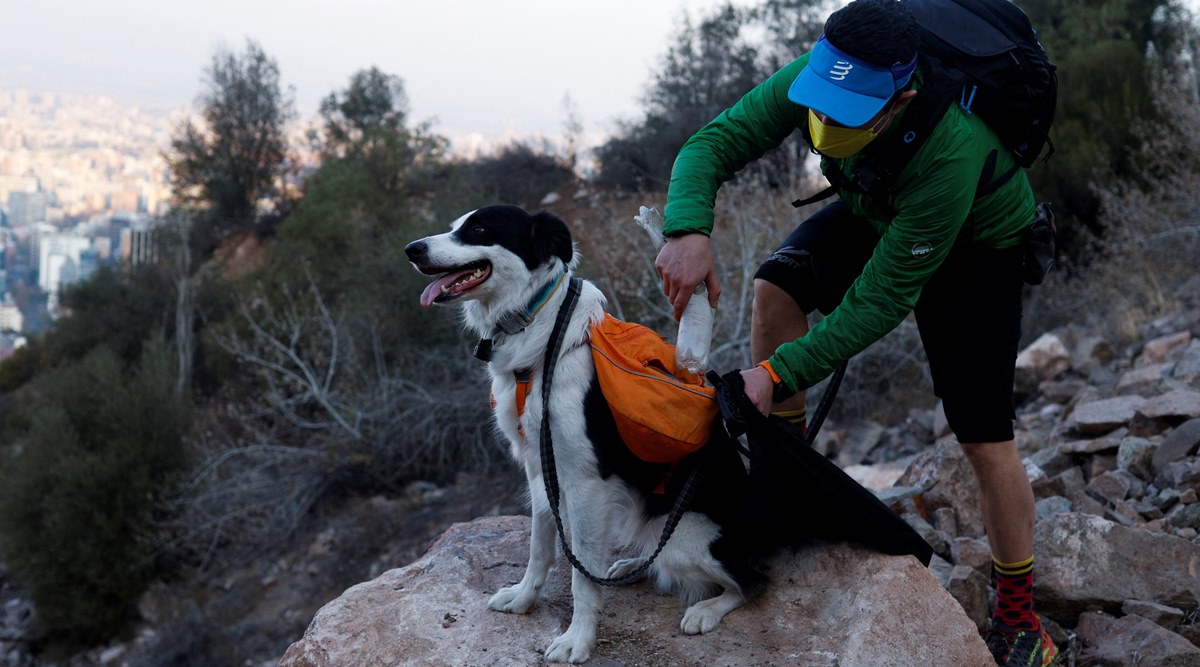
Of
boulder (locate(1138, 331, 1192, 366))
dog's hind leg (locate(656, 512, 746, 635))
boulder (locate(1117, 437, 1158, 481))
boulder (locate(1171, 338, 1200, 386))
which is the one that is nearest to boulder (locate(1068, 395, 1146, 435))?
boulder (locate(1117, 437, 1158, 481))

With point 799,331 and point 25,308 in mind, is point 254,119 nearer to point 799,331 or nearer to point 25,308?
point 25,308

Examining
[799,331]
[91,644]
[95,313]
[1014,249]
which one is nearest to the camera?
[1014,249]

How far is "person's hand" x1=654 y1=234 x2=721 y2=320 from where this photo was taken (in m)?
2.82

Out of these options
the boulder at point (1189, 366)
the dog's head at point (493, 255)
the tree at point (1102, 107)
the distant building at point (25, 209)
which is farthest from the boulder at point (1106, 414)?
the distant building at point (25, 209)

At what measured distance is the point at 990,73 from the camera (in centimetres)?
263

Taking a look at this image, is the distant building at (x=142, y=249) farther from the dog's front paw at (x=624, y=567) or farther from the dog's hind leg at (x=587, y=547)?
the dog's hind leg at (x=587, y=547)

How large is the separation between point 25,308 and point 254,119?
12.5 meters

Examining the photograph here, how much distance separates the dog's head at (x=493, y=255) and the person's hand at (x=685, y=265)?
372 millimetres

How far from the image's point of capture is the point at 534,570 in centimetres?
305

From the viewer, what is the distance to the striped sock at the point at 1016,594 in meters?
3.04

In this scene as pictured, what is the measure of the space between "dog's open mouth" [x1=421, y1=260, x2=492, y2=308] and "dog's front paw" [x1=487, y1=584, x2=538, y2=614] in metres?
0.96

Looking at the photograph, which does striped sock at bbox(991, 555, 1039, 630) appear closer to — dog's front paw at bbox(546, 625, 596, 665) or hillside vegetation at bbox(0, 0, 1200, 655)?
dog's front paw at bbox(546, 625, 596, 665)

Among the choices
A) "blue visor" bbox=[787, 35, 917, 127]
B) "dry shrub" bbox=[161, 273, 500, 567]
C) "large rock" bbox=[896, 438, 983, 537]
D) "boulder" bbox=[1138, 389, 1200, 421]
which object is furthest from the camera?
"dry shrub" bbox=[161, 273, 500, 567]

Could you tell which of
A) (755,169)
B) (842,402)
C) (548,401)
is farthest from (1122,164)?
(548,401)
